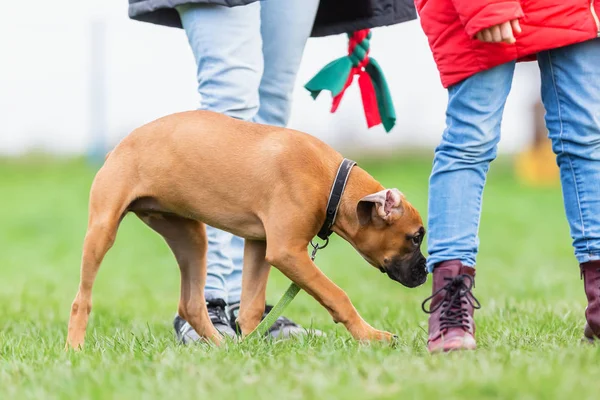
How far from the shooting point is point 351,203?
12.0 ft

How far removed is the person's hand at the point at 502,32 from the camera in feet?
10.5

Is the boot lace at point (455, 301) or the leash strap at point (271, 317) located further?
the leash strap at point (271, 317)

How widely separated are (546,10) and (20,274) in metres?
5.82

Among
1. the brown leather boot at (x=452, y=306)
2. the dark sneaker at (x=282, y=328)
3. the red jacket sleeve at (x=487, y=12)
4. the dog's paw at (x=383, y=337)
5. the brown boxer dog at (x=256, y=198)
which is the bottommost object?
the dark sneaker at (x=282, y=328)

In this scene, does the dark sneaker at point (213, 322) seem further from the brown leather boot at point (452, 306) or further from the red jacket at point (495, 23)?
the red jacket at point (495, 23)

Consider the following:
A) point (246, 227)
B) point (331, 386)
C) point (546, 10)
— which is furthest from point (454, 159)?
point (331, 386)

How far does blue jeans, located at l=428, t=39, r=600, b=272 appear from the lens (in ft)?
11.3

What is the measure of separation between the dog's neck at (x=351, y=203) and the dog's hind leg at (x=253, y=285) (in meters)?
0.39

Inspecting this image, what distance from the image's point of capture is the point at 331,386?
8.16 feet

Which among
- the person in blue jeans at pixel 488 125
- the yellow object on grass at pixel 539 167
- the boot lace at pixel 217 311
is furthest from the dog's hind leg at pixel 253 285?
the yellow object on grass at pixel 539 167

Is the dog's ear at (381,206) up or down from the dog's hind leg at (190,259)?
up

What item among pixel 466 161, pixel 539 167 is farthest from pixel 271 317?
pixel 539 167

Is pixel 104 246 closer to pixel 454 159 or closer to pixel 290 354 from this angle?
pixel 290 354

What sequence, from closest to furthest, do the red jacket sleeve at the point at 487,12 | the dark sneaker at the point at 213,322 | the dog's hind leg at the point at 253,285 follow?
the red jacket sleeve at the point at 487,12 → the dog's hind leg at the point at 253,285 → the dark sneaker at the point at 213,322
